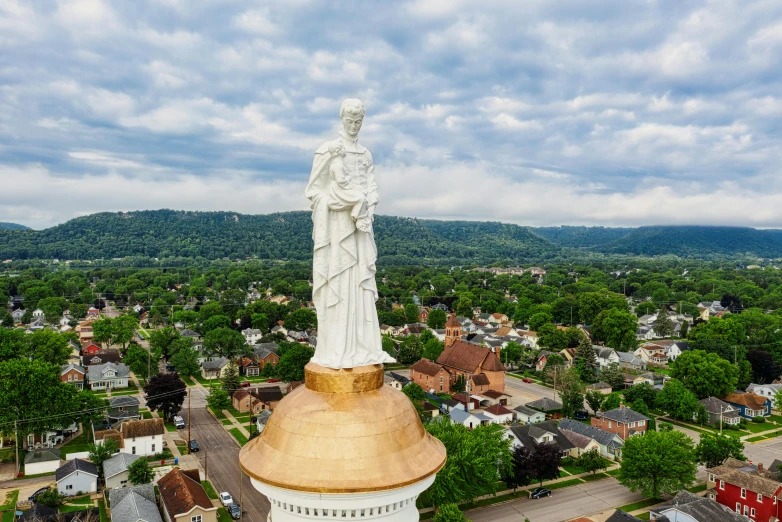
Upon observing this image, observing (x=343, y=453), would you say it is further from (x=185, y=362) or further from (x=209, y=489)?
(x=185, y=362)

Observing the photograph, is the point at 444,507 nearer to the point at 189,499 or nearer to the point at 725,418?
the point at 189,499

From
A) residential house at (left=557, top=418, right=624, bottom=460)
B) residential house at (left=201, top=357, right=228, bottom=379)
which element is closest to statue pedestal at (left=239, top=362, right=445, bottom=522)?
residential house at (left=557, top=418, right=624, bottom=460)

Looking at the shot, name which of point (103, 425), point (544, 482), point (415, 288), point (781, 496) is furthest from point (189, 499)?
point (415, 288)

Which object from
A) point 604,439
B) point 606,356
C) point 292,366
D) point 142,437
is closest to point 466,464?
point 604,439

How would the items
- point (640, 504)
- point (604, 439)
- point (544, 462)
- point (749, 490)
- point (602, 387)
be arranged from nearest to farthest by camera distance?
1. point (749, 490)
2. point (640, 504)
3. point (544, 462)
4. point (604, 439)
5. point (602, 387)

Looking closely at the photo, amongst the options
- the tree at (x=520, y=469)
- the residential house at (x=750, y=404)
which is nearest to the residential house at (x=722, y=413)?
the residential house at (x=750, y=404)

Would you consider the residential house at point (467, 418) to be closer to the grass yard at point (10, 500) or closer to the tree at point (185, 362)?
the grass yard at point (10, 500)
